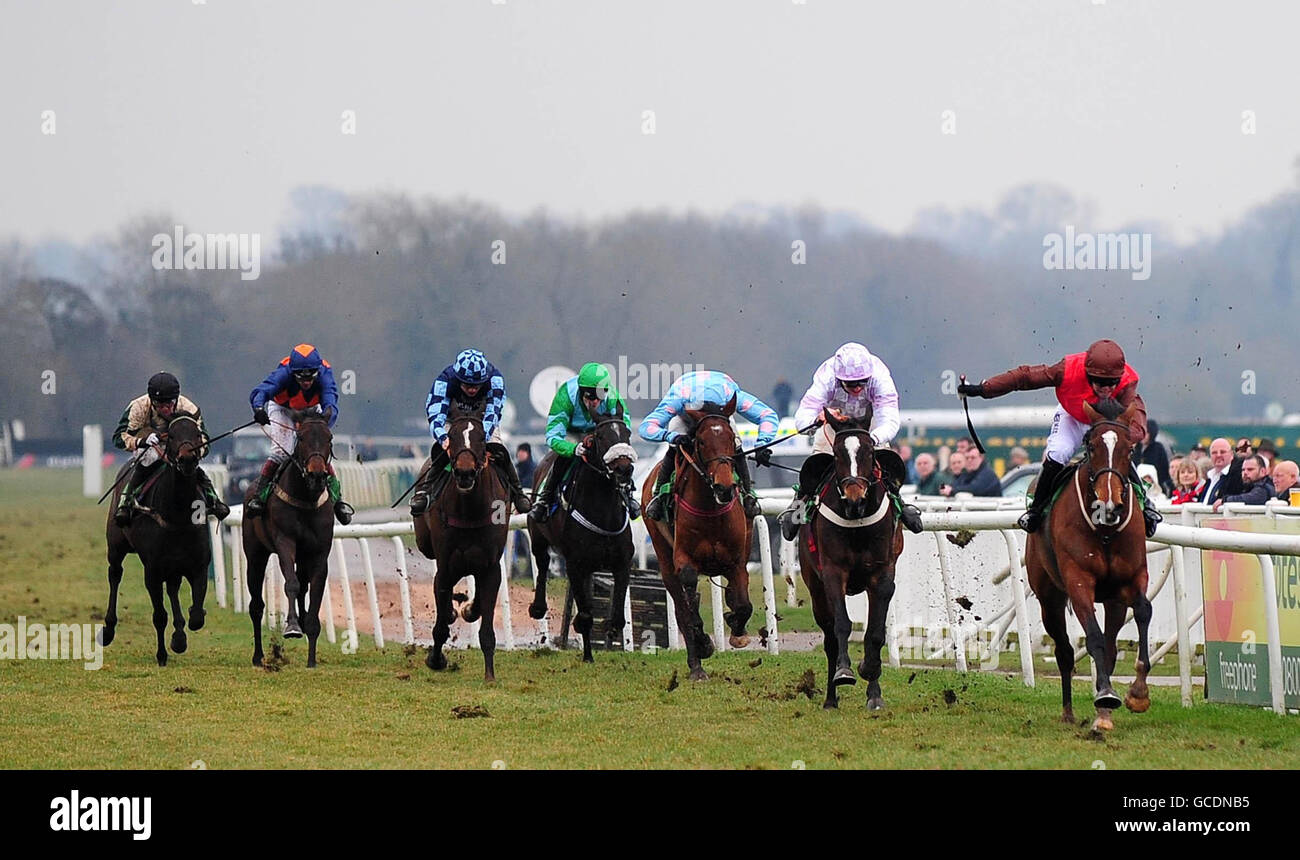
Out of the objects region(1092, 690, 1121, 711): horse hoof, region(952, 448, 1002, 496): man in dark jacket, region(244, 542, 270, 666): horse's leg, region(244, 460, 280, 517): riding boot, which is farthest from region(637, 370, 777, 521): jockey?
region(952, 448, 1002, 496): man in dark jacket

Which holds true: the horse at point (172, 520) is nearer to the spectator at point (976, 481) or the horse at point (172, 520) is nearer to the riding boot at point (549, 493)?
the riding boot at point (549, 493)

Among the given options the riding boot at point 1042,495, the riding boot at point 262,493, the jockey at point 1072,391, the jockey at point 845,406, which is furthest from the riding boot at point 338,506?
the riding boot at point 1042,495

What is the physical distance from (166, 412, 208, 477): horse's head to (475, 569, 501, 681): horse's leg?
213 centimetres

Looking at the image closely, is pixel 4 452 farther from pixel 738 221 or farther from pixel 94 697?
pixel 94 697

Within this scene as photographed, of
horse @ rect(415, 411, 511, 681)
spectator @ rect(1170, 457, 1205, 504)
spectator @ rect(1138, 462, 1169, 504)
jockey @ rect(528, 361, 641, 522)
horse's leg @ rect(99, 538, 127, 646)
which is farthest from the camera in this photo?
spectator @ rect(1138, 462, 1169, 504)

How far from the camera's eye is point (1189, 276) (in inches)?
1730

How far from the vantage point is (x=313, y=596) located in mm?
12219

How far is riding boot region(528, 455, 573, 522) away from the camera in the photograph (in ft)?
38.6

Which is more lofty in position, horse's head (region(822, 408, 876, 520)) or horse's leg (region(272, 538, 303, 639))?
horse's head (region(822, 408, 876, 520))

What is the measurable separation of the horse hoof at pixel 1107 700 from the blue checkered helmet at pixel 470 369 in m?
4.74

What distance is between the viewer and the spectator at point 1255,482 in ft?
39.6

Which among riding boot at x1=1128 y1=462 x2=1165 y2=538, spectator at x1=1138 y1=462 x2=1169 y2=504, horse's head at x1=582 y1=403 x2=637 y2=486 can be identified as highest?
horse's head at x1=582 y1=403 x2=637 y2=486

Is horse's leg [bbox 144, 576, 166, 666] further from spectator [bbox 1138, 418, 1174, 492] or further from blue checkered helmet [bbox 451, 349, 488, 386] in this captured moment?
spectator [bbox 1138, 418, 1174, 492]

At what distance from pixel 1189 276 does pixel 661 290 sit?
42.9 ft
